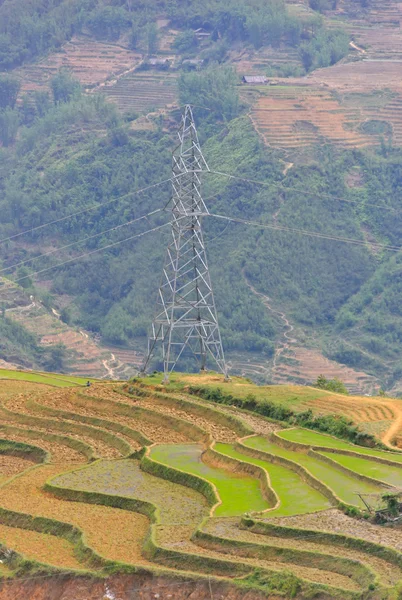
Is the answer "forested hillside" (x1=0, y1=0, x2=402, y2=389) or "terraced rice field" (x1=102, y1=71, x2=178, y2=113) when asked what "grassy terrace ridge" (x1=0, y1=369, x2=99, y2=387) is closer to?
"forested hillside" (x1=0, y1=0, x2=402, y2=389)

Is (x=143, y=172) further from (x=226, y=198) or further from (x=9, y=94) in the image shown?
(x=9, y=94)

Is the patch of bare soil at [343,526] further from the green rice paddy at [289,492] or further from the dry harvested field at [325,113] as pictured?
the dry harvested field at [325,113]

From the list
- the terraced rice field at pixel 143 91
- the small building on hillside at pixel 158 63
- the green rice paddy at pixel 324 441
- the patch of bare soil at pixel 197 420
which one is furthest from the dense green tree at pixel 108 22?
the green rice paddy at pixel 324 441

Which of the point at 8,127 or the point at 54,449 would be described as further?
the point at 8,127

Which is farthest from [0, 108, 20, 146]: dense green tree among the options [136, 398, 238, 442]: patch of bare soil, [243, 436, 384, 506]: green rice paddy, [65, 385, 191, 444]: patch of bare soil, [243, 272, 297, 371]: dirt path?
[243, 436, 384, 506]: green rice paddy

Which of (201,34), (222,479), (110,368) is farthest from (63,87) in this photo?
(222,479)

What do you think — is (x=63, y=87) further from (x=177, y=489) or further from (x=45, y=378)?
(x=177, y=489)

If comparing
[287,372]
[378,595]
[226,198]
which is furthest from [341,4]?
[378,595]
